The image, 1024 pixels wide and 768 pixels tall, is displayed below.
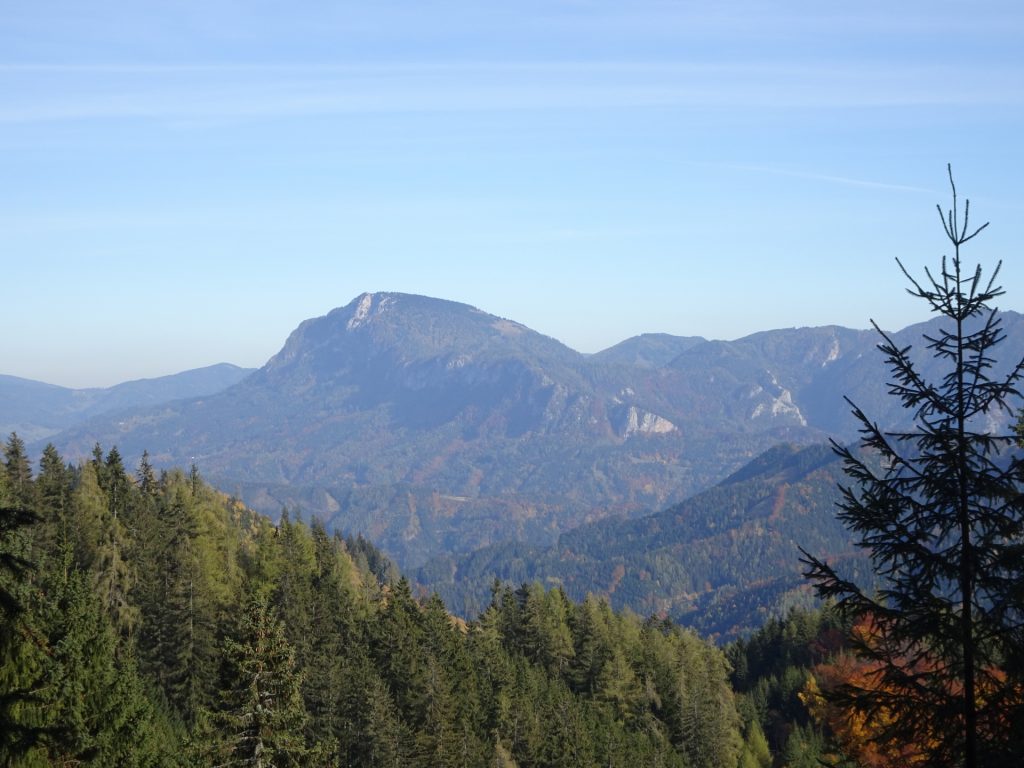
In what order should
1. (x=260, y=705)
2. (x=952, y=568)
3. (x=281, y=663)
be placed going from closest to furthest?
(x=952, y=568) → (x=260, y=705) → (x=281, y=663)

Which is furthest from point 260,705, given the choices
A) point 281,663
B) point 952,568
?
point 952,568

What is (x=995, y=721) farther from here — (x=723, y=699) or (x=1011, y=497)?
(x=723, y=699)

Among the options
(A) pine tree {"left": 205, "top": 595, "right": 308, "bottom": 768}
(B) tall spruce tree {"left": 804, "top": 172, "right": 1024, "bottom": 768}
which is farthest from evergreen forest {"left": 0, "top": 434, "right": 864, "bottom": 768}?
(B) tall spruce tree {"left": 804, "top": 172, "right": 1024, "bottom": 768}

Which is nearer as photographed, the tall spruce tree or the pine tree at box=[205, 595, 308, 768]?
the tall spruce tree

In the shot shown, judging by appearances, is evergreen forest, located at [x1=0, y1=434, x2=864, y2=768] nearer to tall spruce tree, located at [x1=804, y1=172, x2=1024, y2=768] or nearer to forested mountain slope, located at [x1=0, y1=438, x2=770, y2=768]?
forested mountain slope, located at [x1=0, y1=438, x2=770, y2=768]

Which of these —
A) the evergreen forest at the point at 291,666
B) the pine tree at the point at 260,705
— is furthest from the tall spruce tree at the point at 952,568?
the pine tree at the point at 260,705

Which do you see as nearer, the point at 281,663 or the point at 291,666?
the point at 281,663

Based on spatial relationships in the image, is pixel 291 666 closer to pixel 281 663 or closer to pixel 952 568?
pixel 281 663

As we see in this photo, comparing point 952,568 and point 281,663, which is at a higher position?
point 952,568

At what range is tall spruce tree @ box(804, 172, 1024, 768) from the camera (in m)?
12.6

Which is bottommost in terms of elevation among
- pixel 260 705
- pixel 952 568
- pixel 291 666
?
pixel 260 705

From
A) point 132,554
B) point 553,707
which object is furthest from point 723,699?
point 132,554

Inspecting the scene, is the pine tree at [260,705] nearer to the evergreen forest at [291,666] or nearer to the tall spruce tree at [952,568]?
the evergreen forest at [291,666]

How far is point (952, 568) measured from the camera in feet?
42.2
